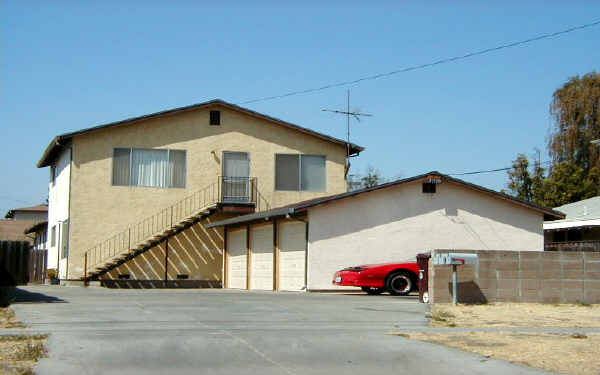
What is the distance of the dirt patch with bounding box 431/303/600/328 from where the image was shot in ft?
42.2

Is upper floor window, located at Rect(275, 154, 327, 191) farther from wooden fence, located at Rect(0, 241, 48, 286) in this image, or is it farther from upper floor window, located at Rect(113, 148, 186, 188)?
wooden fence, located at Rect(0, 241, 48, 286)

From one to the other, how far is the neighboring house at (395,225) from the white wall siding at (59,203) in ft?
31.3

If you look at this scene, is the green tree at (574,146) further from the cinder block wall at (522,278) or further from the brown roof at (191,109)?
the cinder block wall at (522,278)

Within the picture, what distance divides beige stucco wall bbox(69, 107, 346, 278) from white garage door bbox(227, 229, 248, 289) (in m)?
2.07

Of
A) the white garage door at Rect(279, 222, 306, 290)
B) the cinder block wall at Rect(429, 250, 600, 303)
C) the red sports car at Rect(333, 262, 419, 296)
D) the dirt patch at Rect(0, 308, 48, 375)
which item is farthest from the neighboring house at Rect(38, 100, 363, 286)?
the dirt patch at Rect(0, 308, 48, 375)

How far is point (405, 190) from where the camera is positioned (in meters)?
24.7

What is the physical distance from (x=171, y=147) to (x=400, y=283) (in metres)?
13.4

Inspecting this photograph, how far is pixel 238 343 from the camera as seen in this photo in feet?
32.1

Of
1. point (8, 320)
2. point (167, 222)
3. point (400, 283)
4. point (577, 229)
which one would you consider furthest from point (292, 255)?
point (577, 229)

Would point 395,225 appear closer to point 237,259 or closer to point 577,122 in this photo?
point 237,259

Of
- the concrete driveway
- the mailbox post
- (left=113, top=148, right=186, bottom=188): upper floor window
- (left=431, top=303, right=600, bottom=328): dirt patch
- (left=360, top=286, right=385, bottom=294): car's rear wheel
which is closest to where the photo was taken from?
the concrete driveway

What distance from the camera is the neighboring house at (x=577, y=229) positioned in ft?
101

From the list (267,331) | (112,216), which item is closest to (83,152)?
(112,216)

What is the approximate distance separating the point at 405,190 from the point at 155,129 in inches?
458
